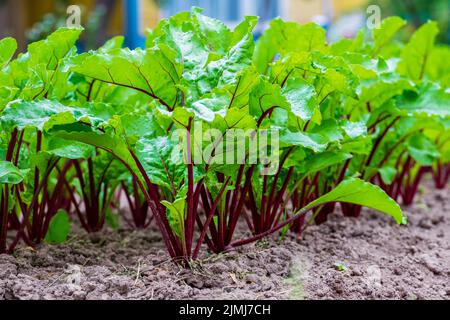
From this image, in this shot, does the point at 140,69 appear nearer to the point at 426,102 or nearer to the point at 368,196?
the point at 368,196

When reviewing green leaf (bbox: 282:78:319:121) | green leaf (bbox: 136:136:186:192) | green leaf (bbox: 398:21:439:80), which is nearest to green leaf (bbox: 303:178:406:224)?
green leaf (bbox: 282:78:319:121)

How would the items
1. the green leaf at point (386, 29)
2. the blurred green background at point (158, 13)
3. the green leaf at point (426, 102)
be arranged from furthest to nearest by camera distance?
the blurred green background at point (158, 13) < the green leaf at point (386, 29) < the green leaf at point (426, 102)

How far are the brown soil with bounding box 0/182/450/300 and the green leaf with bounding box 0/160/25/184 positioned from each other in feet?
0.86

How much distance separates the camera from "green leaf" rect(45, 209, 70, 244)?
2.13m

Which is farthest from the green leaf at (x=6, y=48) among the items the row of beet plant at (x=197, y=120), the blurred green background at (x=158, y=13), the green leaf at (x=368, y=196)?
the blurred green background at (x=158, y=13)

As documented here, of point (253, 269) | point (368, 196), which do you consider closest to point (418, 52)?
point (368, 196)

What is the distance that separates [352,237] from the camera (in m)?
2.23

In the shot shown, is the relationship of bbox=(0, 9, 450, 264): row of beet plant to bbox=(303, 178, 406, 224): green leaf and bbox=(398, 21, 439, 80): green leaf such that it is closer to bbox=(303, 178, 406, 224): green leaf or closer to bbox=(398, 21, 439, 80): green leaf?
bbox=(303, 178, 406, 224): green leaf

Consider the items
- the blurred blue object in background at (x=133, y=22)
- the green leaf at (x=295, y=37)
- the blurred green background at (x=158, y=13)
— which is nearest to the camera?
the green leaf at (x=295, y=37)

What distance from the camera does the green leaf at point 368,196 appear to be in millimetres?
1708

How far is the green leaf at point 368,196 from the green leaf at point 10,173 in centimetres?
95

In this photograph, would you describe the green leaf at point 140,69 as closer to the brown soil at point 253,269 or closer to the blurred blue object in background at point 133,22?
the brown soil at point 253,269

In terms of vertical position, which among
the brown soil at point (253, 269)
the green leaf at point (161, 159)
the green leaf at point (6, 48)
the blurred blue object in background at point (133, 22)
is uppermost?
the blurred blue object in background at point (133, 22)
